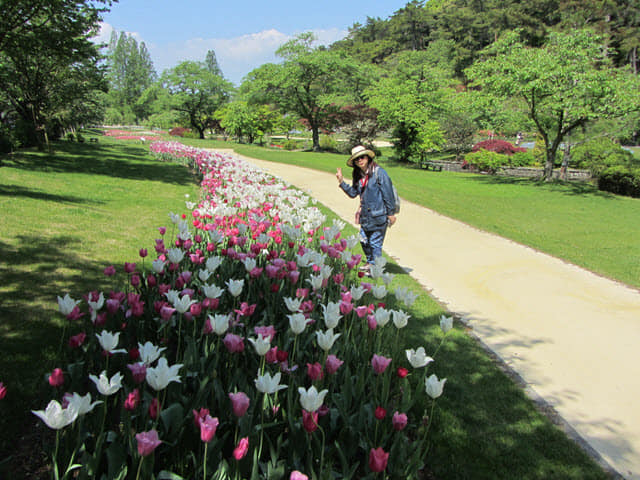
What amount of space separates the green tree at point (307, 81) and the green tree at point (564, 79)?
19611mm

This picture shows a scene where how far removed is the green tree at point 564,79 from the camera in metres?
16.2

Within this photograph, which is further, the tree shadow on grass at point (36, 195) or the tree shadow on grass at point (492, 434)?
the tree shadow on grass at point (36, 195)

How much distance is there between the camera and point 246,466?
1.88 meters

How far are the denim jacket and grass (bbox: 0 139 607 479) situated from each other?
0.93m

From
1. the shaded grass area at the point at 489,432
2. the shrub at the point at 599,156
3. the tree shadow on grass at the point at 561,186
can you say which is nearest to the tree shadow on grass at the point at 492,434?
the shaded grass area at the point at 489,432

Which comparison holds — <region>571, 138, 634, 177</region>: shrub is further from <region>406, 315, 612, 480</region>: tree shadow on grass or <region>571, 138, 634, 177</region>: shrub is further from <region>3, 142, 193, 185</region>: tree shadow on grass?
<region>406, 315, 612, 480</region>: tree shadow on grass

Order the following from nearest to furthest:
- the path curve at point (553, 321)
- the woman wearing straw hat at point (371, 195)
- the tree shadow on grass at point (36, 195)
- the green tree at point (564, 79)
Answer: the path curve at point (553, 321) → the woman wearing straw hat at point (371, 195) → the tree shadow on grass at point (36, 195) → the green tree at point (564, 79)

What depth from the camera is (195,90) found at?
53719 millimetres

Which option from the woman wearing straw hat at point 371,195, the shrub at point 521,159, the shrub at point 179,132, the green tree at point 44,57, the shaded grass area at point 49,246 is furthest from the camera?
the shrub at point 179,132

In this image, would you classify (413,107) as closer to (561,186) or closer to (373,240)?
(561,186)

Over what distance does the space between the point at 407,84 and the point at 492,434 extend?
31.9 metres

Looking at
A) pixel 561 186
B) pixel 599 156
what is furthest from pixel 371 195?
pixel 599 156

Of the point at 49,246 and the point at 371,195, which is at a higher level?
the point at 371,195

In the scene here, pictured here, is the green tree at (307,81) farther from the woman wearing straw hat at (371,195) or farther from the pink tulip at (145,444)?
the pink tulip at (145,444)
